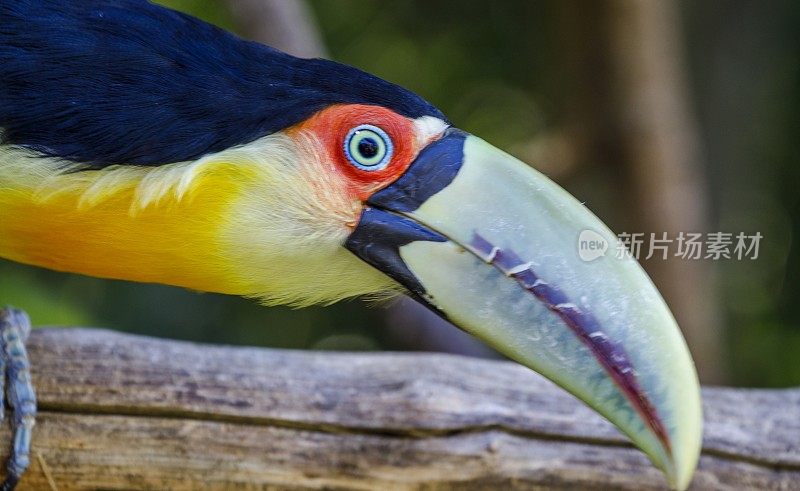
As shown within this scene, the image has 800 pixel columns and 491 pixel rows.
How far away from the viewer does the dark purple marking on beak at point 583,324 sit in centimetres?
159

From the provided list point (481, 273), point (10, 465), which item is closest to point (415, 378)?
point (481, 273)

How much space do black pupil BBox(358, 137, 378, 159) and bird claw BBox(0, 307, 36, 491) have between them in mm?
830

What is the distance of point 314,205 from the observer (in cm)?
168

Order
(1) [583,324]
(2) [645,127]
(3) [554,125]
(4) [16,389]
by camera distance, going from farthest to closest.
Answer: (3) [554,125] < (2) [645,127] < (4) [16,389] < (1) [583,324]

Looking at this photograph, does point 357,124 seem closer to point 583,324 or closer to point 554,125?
point 583,324

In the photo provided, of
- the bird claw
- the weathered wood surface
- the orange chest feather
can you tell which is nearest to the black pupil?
the orange chest feather

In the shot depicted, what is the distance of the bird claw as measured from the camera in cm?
185

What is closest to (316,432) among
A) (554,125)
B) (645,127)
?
(645,127)

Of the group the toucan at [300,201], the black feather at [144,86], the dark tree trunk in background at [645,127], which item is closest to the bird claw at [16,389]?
the toucan at [300,201]

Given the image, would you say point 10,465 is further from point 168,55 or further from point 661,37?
point 661,37

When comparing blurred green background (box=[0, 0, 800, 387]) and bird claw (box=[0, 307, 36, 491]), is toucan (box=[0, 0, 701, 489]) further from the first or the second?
blurred green background (box=[0, 0, 800, 387])

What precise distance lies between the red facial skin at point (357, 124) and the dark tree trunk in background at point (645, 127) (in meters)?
1.83

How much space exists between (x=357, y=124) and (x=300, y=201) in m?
0.17

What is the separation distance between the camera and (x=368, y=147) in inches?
66.8
